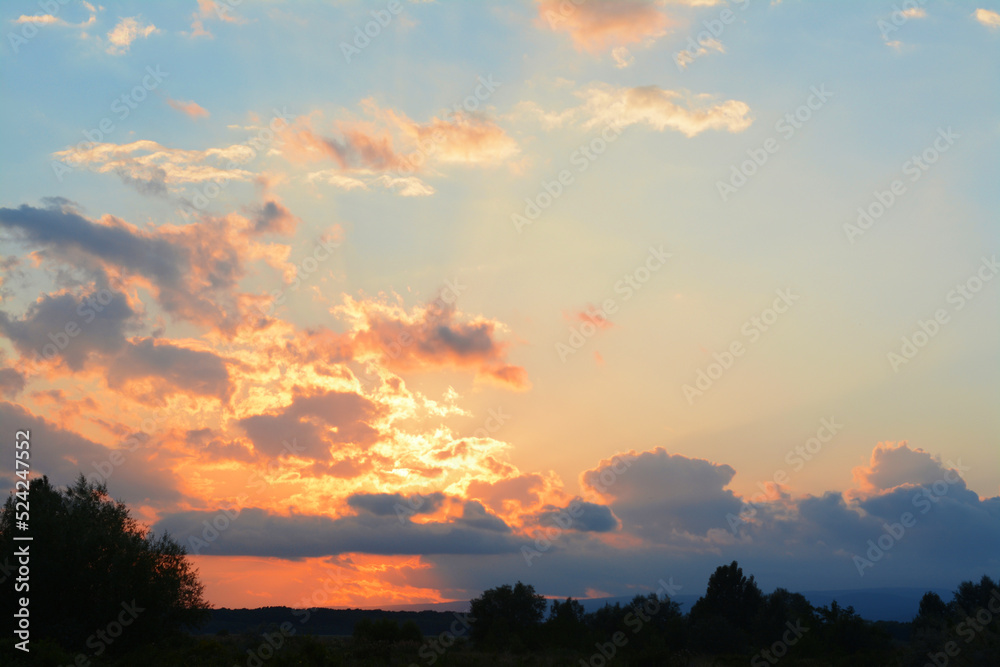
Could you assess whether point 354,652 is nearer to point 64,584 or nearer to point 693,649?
point 64,584

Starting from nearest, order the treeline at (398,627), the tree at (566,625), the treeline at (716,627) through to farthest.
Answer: the treeline at (398,627), the treeline at (716,627), the tree at (566,625)

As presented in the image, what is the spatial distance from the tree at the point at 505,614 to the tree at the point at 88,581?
3778 cm

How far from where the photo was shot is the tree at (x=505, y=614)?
71.6 metres

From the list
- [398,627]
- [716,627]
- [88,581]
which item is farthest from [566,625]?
[88,581]

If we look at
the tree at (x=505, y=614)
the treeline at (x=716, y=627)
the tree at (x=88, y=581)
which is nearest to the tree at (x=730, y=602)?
the treeline at (x=716, y=627)

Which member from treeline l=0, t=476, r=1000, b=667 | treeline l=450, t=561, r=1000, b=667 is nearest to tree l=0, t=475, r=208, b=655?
treeline l=0, t=476, r=1000, b=667

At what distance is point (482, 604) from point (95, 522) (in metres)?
46.5

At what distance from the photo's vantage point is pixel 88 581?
37156 mm

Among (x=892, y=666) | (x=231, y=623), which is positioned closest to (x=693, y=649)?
(x=892, y=666)

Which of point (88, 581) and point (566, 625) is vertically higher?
point (88, 581)

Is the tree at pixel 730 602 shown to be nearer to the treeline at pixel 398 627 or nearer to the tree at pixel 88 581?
the treeline at pixel 398 627

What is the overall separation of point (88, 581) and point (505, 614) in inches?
1858

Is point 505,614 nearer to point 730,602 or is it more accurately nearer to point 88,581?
point 730,602

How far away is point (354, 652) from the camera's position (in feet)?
177
